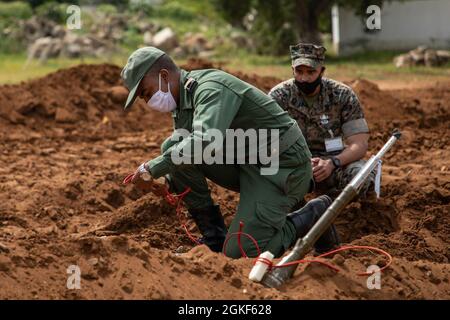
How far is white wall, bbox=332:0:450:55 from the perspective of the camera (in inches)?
835

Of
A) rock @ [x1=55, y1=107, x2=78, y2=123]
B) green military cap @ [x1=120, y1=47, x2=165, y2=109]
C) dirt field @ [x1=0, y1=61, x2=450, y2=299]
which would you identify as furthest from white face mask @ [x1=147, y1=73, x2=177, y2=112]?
rock @ [x1=55, y1=107, x2=78, y2=123]

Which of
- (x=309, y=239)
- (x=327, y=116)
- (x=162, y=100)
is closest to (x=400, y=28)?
(x=327, y=116)

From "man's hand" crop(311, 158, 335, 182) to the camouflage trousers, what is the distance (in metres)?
0.29

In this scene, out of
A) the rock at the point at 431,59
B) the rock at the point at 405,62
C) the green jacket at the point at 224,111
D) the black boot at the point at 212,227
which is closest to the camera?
the green jacket at the point at 224,111

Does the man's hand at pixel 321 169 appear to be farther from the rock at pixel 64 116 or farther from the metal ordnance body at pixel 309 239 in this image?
the rock at pixel 64 116

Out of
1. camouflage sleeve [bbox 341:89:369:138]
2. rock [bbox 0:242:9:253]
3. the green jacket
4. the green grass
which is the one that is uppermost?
the green jacket

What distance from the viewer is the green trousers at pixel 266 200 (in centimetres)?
544

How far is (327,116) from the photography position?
686cm

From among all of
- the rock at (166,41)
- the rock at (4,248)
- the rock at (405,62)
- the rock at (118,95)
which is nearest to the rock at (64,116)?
the rock at (118,95)

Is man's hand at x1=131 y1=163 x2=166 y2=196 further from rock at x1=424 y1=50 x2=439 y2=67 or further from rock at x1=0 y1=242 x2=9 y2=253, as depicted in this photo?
rock at x1=424 y1=50 x2=439 y2=67

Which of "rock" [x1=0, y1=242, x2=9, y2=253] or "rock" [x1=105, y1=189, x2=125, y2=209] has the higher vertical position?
"rock" [x1=0, y1=242, x2=9, y2=253]

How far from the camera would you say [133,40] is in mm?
26062

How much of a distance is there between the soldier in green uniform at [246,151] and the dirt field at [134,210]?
458 millimetres

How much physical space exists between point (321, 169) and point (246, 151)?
3.75 ft
